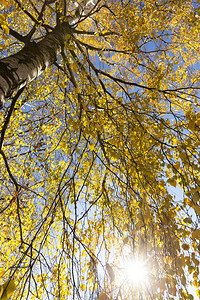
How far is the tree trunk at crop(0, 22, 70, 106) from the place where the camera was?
130 centimetres

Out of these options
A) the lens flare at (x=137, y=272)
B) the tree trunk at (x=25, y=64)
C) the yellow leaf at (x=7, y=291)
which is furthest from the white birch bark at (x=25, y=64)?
the lens flare at (x=137, y=272)

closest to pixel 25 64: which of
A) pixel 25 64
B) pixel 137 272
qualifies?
pixel 25 64

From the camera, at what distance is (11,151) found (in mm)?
5180

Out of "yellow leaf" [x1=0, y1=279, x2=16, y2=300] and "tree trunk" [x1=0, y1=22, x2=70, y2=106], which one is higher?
"tree trunk" [x1=0, y1=22, x2=70, y2=106]

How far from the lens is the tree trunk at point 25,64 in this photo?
4.27 ft

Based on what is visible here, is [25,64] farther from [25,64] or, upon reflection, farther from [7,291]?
[7,291]

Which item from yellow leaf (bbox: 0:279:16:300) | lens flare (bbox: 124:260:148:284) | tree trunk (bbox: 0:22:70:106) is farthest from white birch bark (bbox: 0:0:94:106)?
lens flare (bbox: 124:260:148:284)

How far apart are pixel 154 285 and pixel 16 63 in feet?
7.48

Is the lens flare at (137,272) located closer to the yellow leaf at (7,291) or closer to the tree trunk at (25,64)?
the yellow leaf at (7,291)

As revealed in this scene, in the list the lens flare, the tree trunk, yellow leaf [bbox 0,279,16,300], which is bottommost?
yellow leaf [bbox 0,279,16,300]

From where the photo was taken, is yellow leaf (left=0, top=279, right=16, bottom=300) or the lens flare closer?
yellow leaf (left=0, top=279, right=16, bottom=300)

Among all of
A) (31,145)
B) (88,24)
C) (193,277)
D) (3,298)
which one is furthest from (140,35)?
(88,24)

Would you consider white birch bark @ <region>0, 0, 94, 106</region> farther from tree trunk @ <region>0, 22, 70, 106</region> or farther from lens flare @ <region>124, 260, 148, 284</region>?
lens flare @ <region>124, 260, 148, 284</region>

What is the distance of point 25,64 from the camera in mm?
1550
